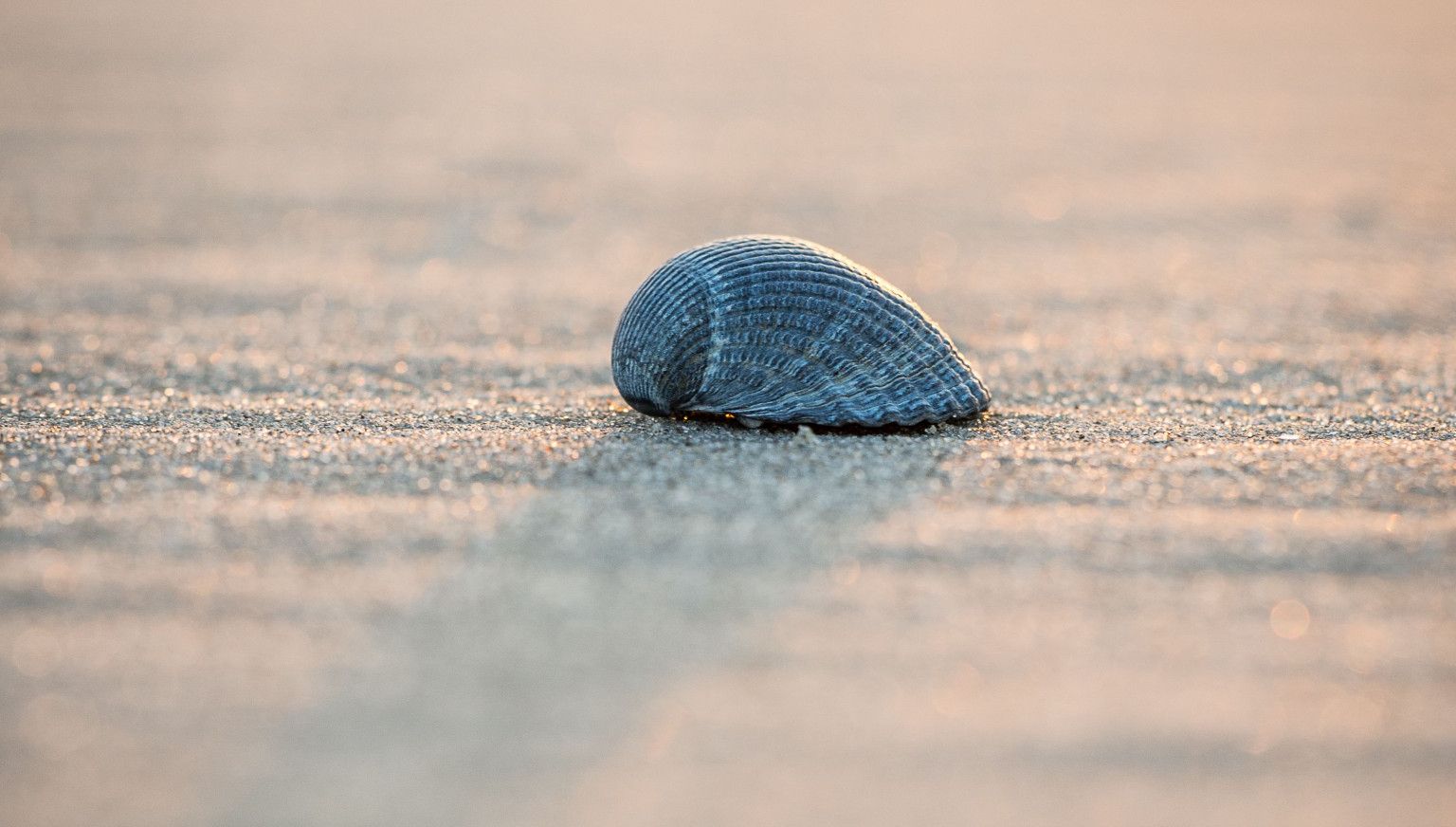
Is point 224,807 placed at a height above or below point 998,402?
below

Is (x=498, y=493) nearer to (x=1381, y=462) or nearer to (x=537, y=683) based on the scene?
(x=537, y=683)

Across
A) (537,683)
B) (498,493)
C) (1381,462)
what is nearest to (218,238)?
(498,493)

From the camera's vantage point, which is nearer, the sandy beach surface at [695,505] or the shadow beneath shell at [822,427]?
the sandy beach surface at [695,505]

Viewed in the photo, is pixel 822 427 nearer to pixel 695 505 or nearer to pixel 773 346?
pixel 773 346

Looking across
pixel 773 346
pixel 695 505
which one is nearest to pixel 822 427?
pixel 773 346

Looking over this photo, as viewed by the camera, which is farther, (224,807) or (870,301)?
(870,301)
